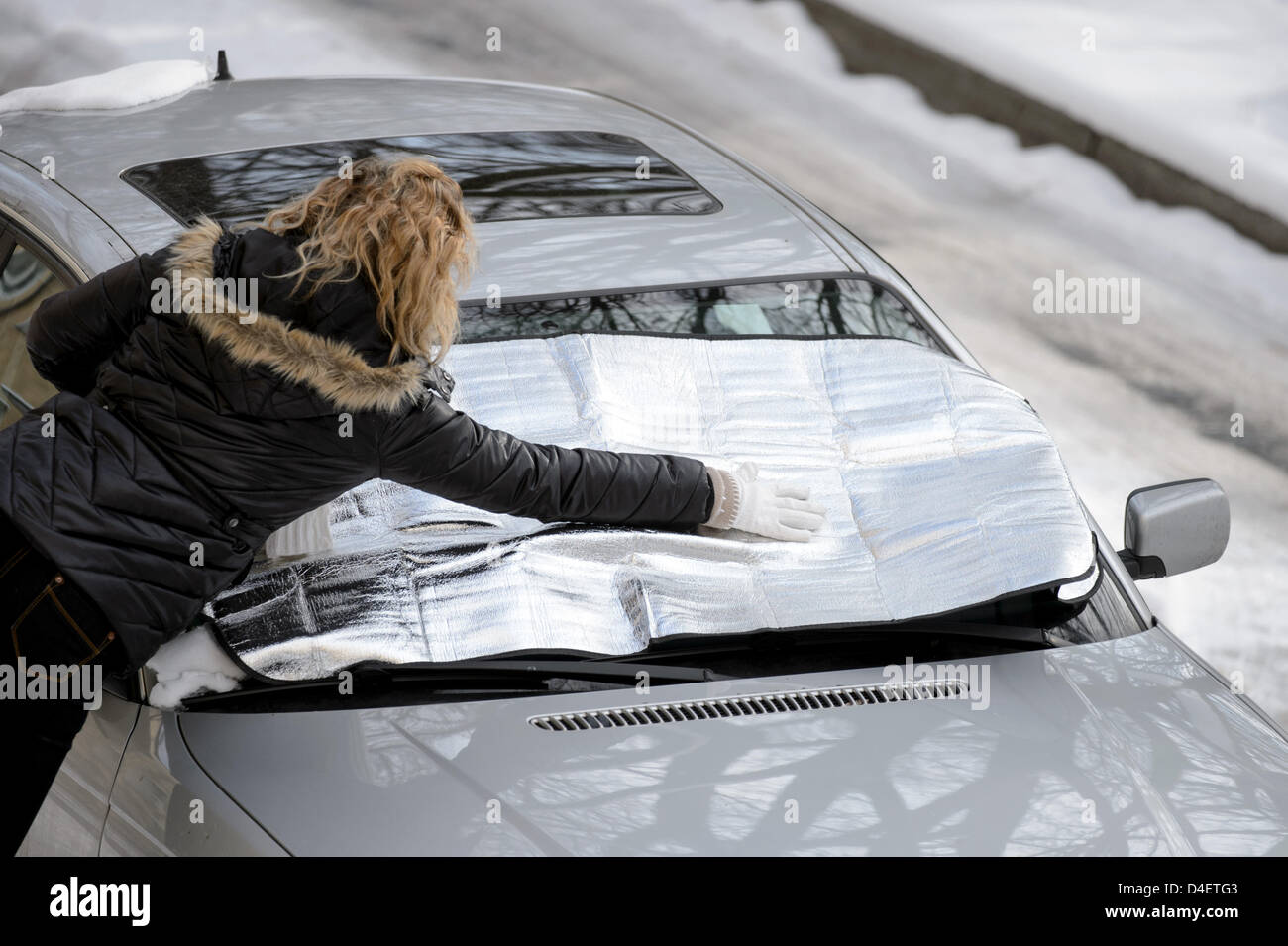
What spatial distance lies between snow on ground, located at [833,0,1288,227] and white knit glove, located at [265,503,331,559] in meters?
6.17

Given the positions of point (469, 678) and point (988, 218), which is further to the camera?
point (988, 218)

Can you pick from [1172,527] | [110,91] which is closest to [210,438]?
[110,91]

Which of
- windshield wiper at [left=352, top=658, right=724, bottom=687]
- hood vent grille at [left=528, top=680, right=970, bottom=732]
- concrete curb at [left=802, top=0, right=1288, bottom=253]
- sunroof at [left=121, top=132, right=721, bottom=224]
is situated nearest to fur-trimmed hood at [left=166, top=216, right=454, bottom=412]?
windshield wiper at [left=352, top=658, right=724, bottom=687]

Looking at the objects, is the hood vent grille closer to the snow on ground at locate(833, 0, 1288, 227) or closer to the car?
the car

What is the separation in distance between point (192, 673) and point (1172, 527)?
1987mm

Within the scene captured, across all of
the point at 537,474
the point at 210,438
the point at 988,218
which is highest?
the point at 210,438

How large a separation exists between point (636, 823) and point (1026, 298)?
15.9 feet

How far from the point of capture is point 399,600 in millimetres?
2445

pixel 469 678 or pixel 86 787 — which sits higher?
pixel 469 678

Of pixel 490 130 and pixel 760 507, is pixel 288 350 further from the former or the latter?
pixel 490 130

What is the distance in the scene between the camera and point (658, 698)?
2385 millimetres

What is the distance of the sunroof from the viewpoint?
3.04m

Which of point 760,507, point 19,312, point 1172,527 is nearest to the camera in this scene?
point 760,507

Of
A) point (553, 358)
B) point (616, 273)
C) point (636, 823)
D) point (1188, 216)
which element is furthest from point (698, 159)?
point (1188, 216)
